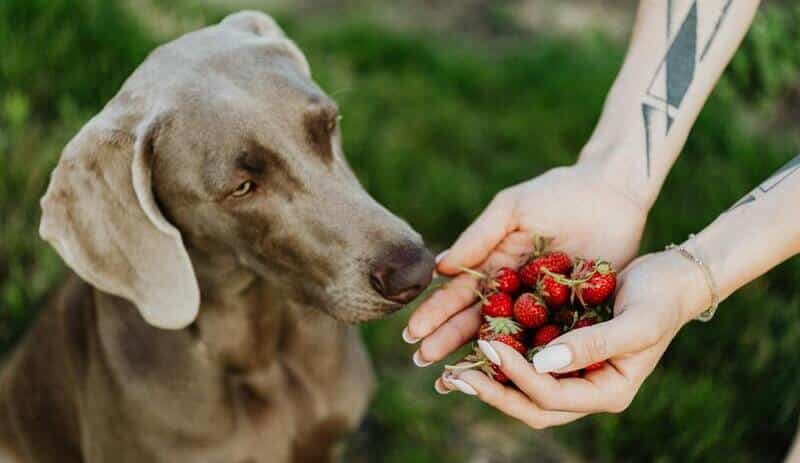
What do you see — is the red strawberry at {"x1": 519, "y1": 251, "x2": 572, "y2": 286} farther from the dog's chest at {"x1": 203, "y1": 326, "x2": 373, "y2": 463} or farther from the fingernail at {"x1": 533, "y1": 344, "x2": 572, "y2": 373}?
the dog's chest at {"x1": 203, "y1": 326, "x2": 373, "y2": 463}

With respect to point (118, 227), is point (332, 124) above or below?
above

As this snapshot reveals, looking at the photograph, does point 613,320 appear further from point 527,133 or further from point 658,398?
point 527,133

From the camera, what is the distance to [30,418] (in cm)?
286

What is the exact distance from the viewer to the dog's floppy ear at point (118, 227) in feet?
7.28

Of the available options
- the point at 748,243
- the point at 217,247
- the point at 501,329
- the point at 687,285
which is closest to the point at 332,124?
the point at 217,247

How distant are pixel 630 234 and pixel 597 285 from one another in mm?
434

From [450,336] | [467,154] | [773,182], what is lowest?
[467,154]

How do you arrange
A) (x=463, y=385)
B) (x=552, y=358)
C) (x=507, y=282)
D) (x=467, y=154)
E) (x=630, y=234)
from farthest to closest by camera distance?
(x=467, y=154) < (x=630, y=234) < (x=507, y=282) < (x=463, y=385) < (x=552, y=358)

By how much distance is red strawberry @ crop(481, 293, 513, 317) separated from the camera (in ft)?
7.22

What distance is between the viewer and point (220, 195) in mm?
2172

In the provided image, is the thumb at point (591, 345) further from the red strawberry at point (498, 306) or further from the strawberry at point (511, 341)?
the red strawberry at point (498, 306)

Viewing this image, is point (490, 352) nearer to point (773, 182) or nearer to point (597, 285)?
point (597, 285)

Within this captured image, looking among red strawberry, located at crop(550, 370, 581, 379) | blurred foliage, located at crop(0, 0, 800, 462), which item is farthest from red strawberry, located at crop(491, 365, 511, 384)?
blurred foliage, located at crop(0, 0, 800, 462)

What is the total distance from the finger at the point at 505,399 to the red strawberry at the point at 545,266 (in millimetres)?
292
